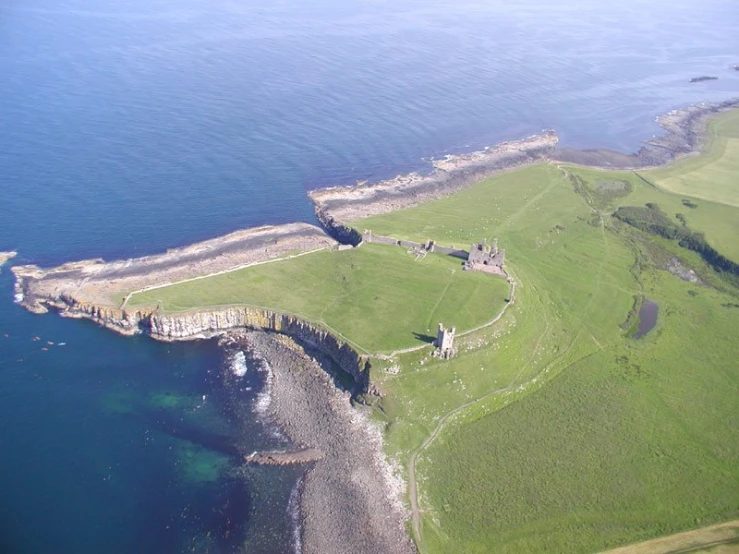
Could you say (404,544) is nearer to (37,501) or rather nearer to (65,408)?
(37,501)

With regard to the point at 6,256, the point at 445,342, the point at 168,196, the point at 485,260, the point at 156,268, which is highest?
the point at 485,260

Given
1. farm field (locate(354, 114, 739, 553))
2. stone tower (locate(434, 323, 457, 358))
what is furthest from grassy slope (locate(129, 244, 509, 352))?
farm field (locate(354, 114, 739, 553))

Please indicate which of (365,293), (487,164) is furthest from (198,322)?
(487,164)

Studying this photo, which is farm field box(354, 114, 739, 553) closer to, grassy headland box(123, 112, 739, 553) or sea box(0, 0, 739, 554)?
grassy headland box(123, 112, 739, 553)

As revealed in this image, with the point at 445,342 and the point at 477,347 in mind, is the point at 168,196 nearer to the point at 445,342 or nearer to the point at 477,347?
the point at 445,342

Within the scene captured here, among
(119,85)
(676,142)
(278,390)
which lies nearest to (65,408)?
(278,390)
